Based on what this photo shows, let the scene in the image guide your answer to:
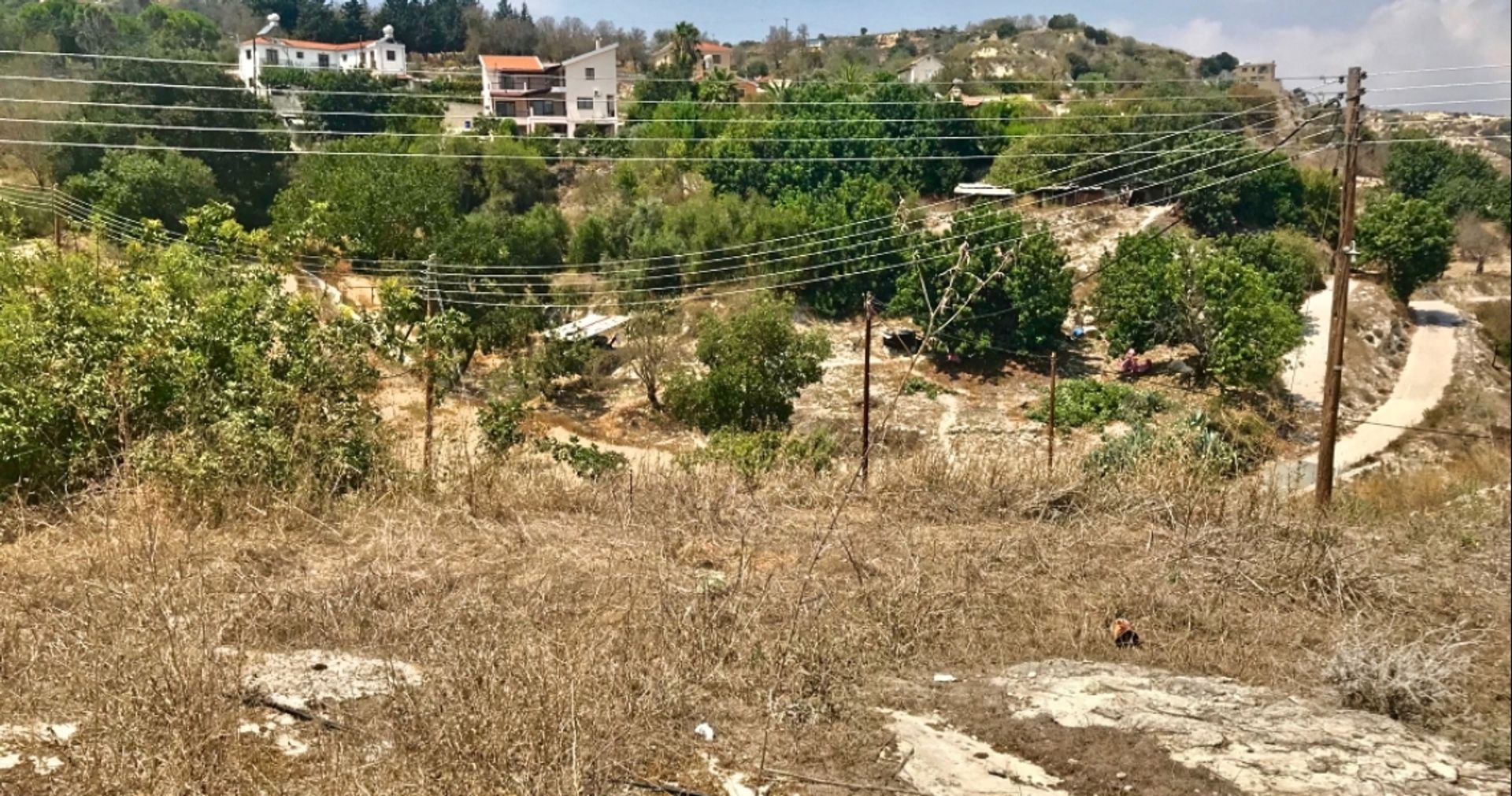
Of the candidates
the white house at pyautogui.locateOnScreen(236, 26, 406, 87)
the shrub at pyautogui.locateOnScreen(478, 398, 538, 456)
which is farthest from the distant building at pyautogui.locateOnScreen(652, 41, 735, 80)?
the shrub at pyautogui.locateOnScreen(478, 398, 538, 456)

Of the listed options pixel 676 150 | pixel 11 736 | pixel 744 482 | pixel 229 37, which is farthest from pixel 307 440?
pixel 229 37

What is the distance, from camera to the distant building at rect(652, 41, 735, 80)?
170 ft

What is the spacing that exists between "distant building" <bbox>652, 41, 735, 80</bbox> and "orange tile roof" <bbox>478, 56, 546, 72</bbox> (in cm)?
752

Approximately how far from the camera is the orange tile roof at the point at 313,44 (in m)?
39.1

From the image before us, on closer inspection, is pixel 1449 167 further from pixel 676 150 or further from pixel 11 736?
pixel 676 150

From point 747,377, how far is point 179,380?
43.2 feet

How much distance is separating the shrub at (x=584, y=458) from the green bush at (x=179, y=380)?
Result: 1383mm

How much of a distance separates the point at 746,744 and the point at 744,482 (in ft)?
10.4

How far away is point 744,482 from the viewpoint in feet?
21.6

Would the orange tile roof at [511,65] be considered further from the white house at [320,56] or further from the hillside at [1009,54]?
the hillside at [1009,54]

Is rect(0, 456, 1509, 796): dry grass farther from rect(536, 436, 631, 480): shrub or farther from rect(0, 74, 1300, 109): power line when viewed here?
rect(0, 74, 1300, 109): power line

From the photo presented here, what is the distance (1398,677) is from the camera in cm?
363

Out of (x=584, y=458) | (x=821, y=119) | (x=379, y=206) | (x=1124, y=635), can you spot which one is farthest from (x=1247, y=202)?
(x=1124, y=635)

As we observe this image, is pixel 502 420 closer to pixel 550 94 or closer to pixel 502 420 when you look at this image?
pixel 502 420
